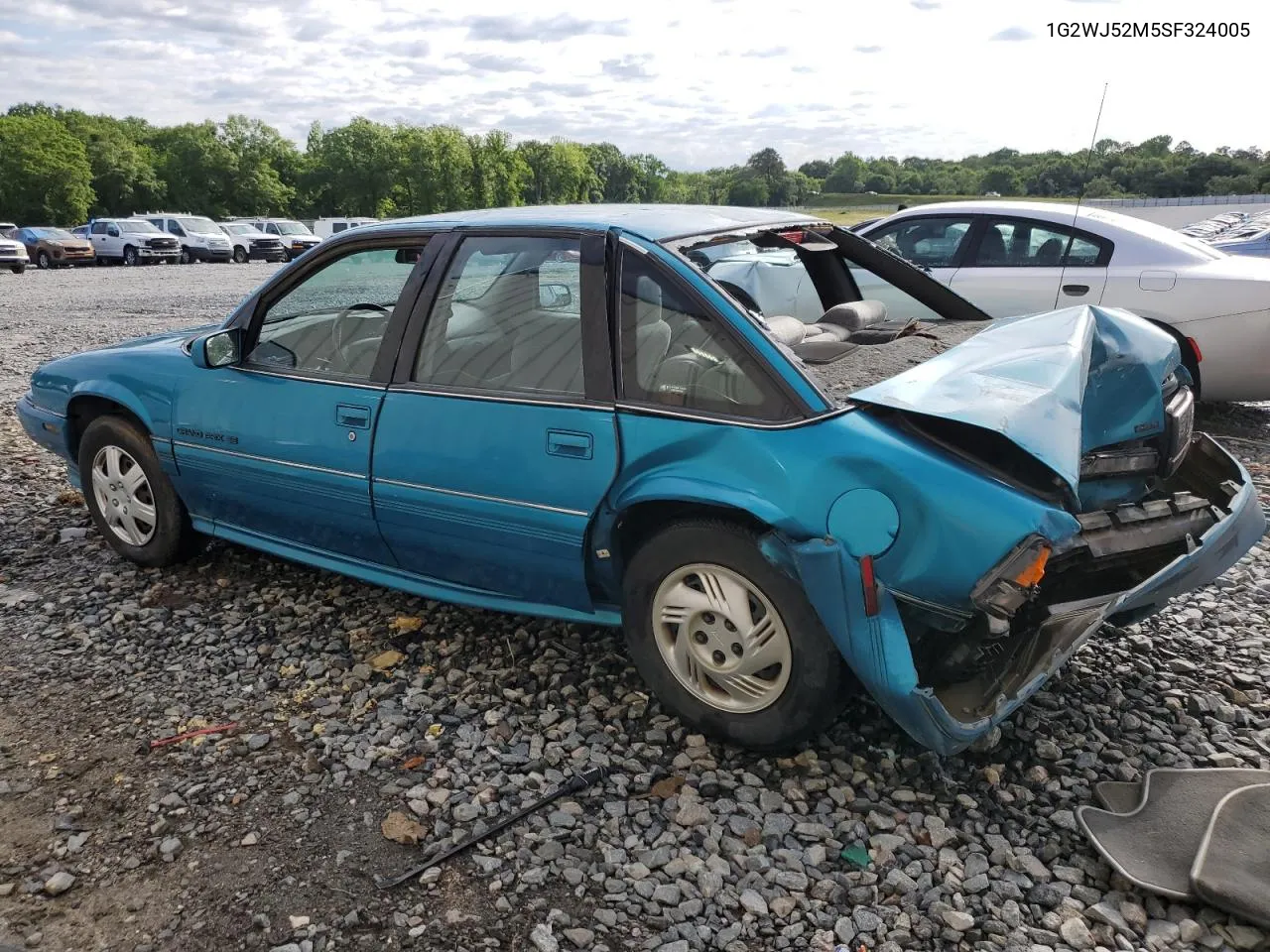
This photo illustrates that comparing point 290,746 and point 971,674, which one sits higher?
point 971,674

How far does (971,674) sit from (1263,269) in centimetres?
544

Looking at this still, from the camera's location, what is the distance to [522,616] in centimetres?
421

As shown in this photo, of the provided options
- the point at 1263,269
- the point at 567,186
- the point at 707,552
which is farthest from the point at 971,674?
the point at 567,186

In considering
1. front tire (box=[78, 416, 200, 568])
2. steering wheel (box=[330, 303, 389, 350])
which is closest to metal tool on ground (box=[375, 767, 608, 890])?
steering wheel (box=[330, 303, 389, 350])

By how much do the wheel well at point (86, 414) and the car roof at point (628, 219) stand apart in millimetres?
1612

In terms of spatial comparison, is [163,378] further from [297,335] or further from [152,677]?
[152,677]

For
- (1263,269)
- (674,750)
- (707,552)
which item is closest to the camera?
(707,552)

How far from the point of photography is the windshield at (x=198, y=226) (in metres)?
37.3

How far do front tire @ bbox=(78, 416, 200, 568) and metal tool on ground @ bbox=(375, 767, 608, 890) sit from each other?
252 cm

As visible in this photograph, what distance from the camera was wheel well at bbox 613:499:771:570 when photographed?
9.81ft

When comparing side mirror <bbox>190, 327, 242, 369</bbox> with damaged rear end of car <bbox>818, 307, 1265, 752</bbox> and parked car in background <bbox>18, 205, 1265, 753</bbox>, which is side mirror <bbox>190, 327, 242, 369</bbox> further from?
damaged rear end of car <bbox>818, 307, 1265, 752</bbox>

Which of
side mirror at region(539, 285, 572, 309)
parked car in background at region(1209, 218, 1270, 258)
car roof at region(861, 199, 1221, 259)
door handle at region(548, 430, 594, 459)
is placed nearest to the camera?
door handle at region(548, 430, 594, 459)

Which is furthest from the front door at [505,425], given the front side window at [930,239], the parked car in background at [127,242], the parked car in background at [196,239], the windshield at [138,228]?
the parked car in background at [196,239]

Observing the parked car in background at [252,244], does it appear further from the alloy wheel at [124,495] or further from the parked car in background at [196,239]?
the alloy wheel at [124,495]
